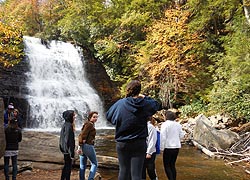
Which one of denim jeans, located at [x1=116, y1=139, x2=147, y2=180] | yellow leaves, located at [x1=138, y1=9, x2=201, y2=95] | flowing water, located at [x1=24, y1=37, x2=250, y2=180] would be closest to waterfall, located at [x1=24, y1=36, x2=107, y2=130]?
flowing water, located at [x1=24, y1=37, x2=250, y2=180]

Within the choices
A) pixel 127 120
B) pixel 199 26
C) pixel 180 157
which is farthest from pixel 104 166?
pixel 199 26

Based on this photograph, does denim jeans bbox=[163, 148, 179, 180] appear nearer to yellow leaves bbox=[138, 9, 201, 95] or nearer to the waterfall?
yellow leaves bbox=[138, 9, 201, 95]

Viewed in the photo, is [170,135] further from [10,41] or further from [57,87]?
[57,87]

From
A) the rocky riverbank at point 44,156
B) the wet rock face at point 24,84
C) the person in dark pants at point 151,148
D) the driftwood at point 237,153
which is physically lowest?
the driftwood at point 237,153

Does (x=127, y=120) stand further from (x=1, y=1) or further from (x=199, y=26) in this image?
(x=1, y=1)

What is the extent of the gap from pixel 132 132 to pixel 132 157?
0.31 meters

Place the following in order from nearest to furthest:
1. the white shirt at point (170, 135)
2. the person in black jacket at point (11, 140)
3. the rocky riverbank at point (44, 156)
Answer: the white shirt at point (170, 135) → the person in black jacket at point (11, 140) → the rocky riverbank at point (44, 156)

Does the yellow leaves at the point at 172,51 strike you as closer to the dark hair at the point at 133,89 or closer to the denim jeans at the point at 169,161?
the denim jeans at the point at 169,161

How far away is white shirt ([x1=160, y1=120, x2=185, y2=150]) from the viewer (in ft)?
17.2

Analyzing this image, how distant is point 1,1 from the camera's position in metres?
31.5

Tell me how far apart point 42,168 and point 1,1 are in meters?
29.3

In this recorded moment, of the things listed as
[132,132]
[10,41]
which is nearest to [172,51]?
[10,41]

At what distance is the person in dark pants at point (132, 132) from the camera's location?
3.45 meters

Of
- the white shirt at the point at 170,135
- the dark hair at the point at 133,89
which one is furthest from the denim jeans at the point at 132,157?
the white shirt at the point at 170,135
